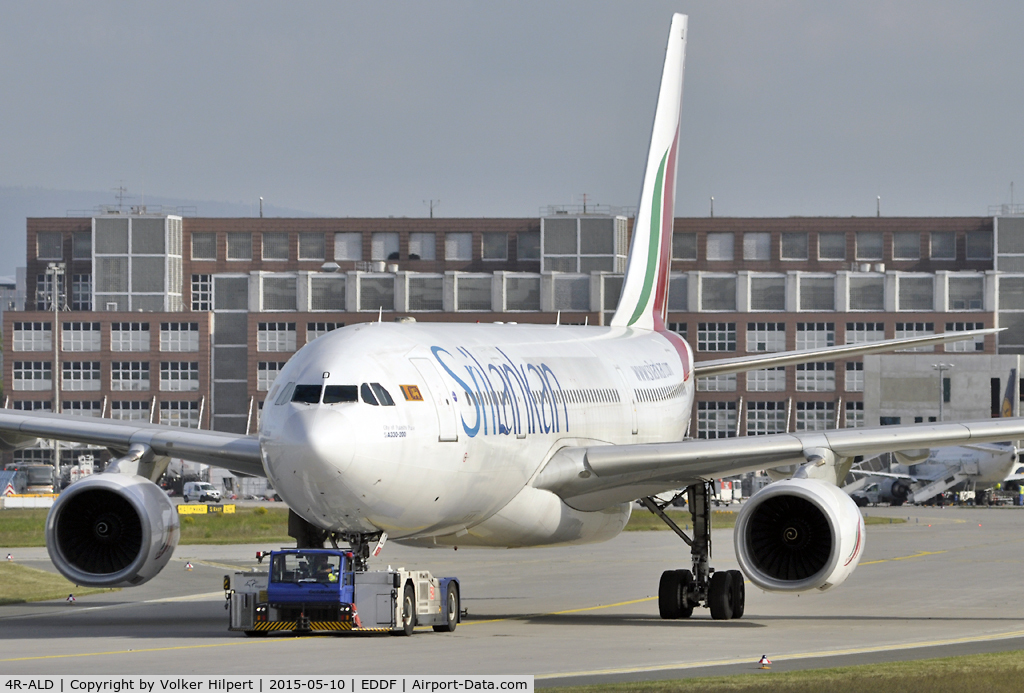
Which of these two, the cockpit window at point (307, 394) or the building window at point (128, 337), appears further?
the building window at point (128, 337)

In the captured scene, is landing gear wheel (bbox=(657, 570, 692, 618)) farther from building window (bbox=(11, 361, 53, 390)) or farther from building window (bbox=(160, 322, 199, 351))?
building window (bbox=(11, 361, 53, 390))

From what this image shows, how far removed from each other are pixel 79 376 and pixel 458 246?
3526 centimetres

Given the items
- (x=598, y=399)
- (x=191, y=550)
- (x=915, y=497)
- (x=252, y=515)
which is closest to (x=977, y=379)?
(x=915, y=497)

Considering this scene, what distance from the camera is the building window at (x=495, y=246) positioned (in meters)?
145

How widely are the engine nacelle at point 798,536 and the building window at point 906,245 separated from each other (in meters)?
121

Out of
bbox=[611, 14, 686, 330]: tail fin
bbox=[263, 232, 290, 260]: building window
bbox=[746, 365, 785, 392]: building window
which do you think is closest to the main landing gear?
bbox=[611, 14, 686, 330]: tail fin

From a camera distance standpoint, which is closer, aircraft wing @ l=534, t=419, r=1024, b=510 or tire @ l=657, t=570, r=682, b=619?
aircraft wing @ l=534, t=419, r=1024, b=510

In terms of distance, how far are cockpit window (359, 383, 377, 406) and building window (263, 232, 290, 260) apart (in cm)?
12519

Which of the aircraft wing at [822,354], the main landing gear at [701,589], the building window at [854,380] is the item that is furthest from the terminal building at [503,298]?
the main landing gear at [701,589]

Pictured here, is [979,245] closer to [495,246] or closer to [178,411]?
[495,246]

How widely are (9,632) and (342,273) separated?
10838 cm

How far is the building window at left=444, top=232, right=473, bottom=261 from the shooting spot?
479 feet

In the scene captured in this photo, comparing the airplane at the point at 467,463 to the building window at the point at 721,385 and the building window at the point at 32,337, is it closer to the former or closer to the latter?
the building window at the point at 721,385

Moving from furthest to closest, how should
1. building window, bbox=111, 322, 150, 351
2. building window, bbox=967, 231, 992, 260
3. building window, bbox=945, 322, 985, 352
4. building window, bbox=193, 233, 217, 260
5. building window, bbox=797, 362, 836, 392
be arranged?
building window, bbox=193, 233, 217, 260 → building window, bbox=967, 231, 992, 260 → building window, bbox=111, 322, 150, 351 → building window, bbox=797, 362, 836, 392 → building window, bbox=945, 322, 985, 352
